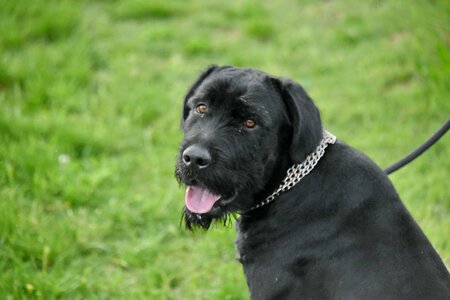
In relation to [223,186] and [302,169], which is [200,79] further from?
[302,169]

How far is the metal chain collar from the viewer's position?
3125 mm

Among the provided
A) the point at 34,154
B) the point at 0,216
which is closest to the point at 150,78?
the point at 34,154

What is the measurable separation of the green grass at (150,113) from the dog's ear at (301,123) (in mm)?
1478

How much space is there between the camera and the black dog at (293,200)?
110 inches

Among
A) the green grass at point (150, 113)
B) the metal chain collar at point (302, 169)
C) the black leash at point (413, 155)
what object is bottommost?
the green grass at point (150, 113)

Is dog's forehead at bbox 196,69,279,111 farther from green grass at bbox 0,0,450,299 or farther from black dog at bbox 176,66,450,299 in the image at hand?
green grass at bbox 0,0,450,299

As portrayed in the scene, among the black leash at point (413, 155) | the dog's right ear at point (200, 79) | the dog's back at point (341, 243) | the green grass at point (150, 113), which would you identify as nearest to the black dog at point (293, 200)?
the dog's back at point (341, 243)

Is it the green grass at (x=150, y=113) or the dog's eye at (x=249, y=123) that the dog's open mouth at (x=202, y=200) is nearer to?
the dog's eye at (x=249, y=123)

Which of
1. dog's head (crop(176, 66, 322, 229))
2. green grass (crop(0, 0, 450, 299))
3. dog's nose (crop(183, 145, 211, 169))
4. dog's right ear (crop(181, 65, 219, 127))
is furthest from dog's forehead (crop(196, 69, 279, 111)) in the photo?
green grass (crop(0, 0, 450, 299))

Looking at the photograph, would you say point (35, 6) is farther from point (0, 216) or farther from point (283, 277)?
point (283, 277)

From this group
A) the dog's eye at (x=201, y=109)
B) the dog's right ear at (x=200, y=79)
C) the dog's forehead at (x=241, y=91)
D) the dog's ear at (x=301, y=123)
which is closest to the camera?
the dog's ear at (x=301, y=123)

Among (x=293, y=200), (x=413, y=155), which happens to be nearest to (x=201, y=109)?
(x=293, y=200)

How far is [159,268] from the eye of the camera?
14.5ft

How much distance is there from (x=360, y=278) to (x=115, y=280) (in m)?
2.12
